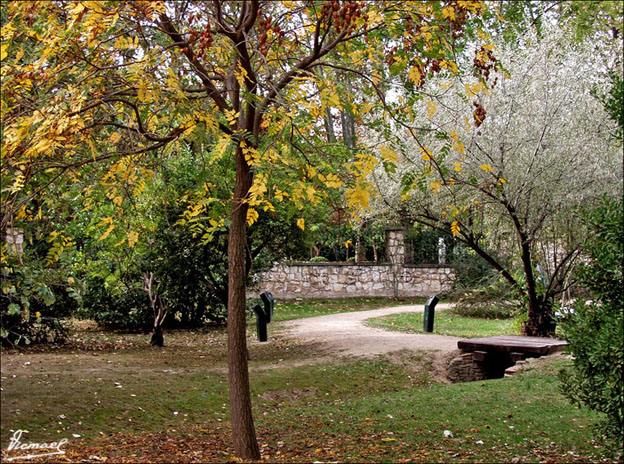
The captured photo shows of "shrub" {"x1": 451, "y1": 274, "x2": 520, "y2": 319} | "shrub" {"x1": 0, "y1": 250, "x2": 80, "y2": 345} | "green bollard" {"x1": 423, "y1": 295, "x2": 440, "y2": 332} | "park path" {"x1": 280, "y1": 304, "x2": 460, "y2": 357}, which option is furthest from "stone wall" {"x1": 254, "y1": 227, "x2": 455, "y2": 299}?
"shrub" {"x1": 0, "y1": 250, "x2": 80, "y2": 345}

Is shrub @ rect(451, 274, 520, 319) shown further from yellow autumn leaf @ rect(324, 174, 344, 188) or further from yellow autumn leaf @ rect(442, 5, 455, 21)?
yellow autumn leaf @ rect(324, 174, 344, 188)

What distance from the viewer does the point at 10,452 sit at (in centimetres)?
613

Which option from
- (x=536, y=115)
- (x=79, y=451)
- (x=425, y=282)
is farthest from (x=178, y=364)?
(x=425, y=282)

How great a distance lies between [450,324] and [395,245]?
21.8 feet

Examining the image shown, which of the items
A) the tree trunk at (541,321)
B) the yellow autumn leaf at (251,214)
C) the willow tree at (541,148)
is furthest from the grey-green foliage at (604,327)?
the tree trunk at (541,321)

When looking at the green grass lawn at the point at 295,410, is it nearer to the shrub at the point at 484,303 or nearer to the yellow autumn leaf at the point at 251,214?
the yellow autumn leaf at the point at 251,214

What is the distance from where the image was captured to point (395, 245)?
76.0 feet

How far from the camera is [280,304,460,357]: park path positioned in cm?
1174

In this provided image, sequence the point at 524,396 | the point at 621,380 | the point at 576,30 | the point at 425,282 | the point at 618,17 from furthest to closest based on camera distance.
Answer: the point at 425,282, the point at 618,17, the point at 576,30, the point at 524,396, the point at 621,380

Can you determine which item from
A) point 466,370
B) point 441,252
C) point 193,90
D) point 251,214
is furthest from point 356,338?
point 441,252

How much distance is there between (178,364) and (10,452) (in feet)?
15.3

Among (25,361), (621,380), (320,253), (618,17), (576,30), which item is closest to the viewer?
(621,380)

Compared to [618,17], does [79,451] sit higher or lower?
lower

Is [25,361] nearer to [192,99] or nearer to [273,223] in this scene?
[273,223]
